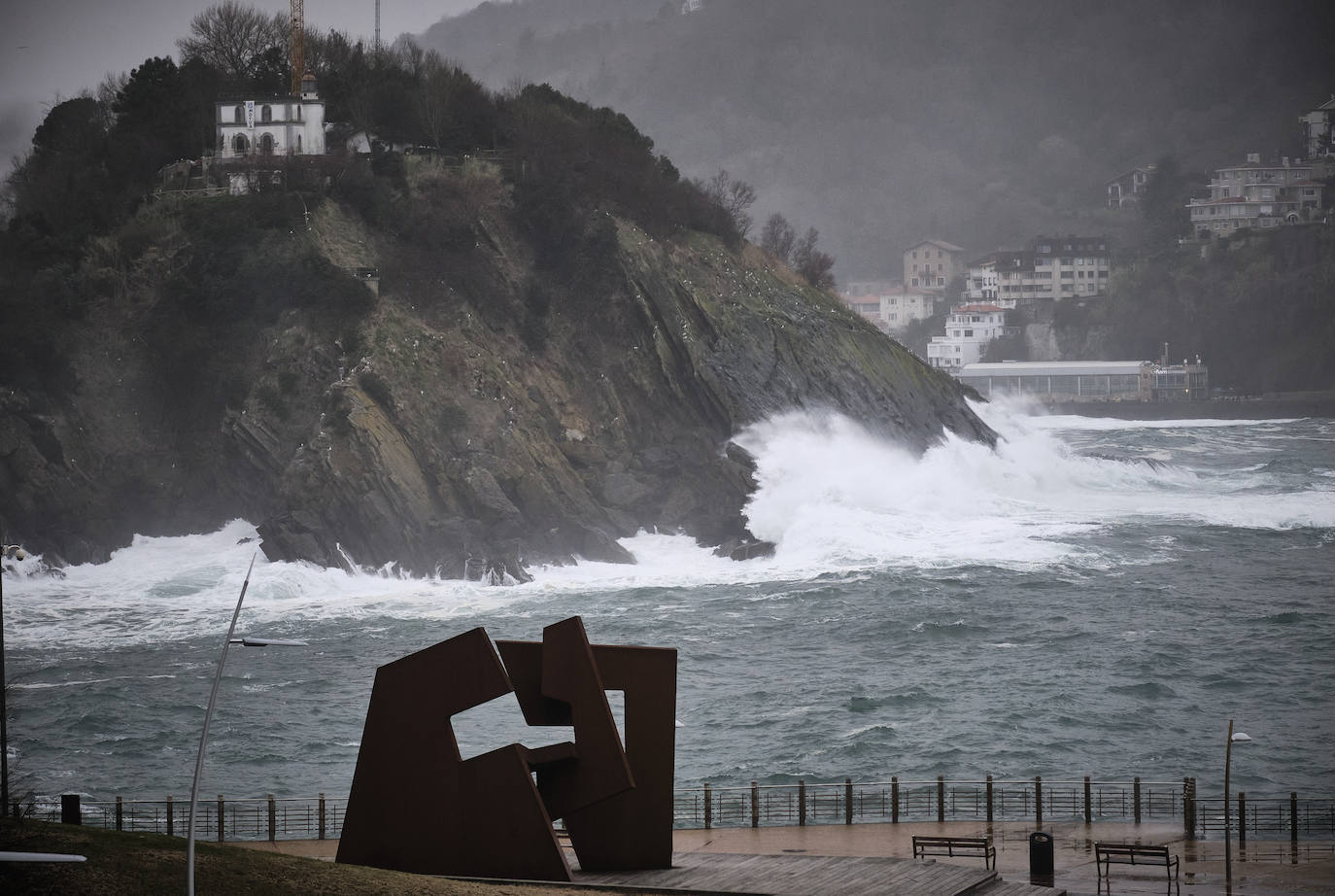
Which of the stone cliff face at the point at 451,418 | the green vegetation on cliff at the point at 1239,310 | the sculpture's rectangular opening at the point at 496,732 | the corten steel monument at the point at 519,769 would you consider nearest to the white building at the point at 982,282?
the green vegetation on cliff at the point at 1239,310

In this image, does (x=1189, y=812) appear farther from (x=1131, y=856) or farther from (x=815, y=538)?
(x=815, y=538)

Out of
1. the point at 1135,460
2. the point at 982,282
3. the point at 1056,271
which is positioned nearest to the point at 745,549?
the point at 1135,460

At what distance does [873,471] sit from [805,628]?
2194 cm

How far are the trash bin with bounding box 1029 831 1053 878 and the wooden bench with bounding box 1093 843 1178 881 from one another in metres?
0.85

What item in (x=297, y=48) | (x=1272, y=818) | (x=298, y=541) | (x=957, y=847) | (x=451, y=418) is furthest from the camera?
(x=297, y=48)

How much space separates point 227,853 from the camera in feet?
72.4

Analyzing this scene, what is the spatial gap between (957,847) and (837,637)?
74.2 feet

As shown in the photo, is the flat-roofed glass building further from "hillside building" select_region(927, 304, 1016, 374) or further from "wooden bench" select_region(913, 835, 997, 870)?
"wooden bench" select_region(913, 835, 997, 870)

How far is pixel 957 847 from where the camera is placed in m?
27.1

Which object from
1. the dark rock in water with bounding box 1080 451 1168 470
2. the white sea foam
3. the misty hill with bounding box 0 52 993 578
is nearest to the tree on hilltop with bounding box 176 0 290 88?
the misty hill with bounding box 0 52 993 578

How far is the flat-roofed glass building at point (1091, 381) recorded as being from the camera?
146 m

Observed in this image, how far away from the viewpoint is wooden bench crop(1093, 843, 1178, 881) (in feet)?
82.6

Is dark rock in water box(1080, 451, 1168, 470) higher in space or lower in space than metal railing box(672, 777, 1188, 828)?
higher

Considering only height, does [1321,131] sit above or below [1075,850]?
above
